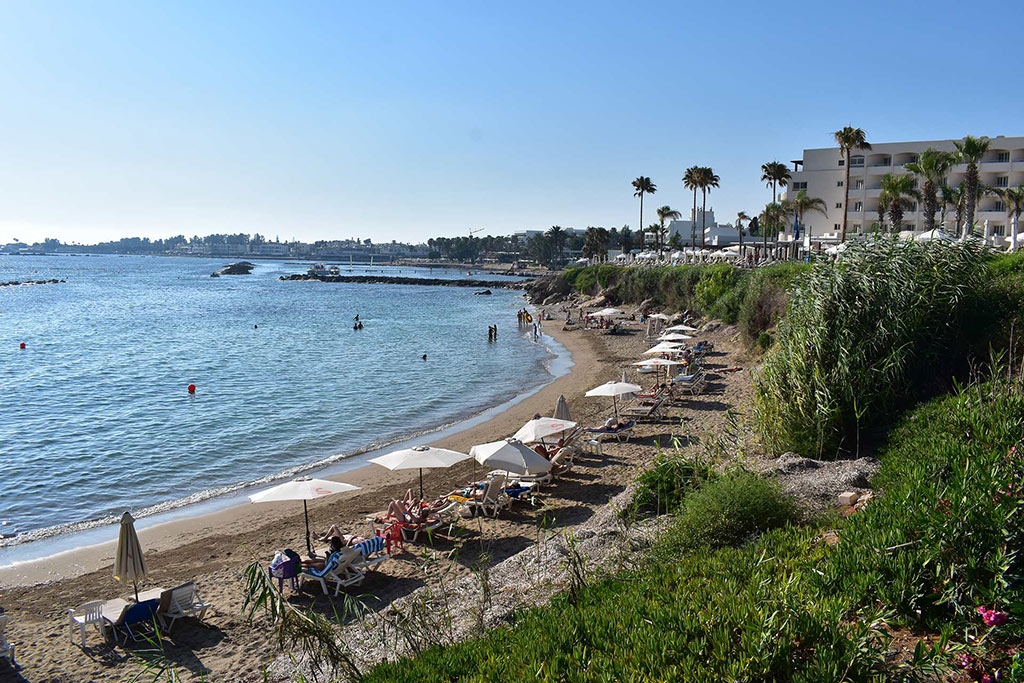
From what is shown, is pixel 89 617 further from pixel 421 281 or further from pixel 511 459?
pixel 421 281

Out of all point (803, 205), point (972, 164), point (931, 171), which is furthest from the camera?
point (803, 205)

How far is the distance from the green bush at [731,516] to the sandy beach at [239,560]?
1652 millimetres

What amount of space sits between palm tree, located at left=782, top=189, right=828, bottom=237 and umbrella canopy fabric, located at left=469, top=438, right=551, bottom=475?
164ft

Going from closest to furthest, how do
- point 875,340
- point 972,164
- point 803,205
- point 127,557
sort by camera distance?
point 127,557
point 875,340
point 972,164
point 803,205

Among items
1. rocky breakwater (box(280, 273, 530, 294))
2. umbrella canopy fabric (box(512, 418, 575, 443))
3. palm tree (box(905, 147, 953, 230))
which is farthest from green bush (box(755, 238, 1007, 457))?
rocky breakwater (box(280, 273, 530, 294))

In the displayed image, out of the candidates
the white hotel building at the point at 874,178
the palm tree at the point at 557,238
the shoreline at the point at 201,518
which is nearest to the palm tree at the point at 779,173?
the white hotel building at the point at 874,178

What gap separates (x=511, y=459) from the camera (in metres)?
13.8

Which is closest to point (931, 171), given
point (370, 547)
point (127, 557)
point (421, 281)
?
point (370, 547)

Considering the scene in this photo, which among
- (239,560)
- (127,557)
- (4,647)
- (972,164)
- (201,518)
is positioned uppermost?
(972,164)

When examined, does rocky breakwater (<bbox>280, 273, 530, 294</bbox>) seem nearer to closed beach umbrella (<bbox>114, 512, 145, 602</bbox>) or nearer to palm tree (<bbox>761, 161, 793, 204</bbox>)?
palm tree (<bbox>761, 161, 793, 204</bbox>)

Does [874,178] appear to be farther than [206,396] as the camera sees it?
Yes

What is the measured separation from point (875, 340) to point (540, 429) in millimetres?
7325

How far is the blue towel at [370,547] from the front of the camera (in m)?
11.6

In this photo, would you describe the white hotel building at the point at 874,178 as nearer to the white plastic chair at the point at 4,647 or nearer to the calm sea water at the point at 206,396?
the calm sea water at the point at 206,396
